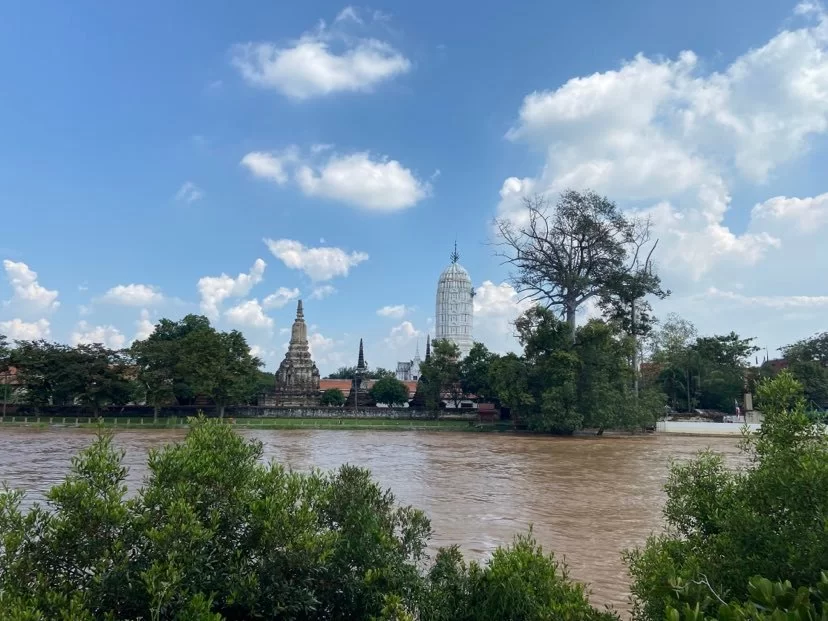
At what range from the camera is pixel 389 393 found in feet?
213

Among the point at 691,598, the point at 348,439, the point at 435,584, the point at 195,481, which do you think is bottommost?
the point at 348,439

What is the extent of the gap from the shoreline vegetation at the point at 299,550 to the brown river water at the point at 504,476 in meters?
1.38

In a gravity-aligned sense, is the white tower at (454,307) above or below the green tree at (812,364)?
above

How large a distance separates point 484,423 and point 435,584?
4357 cm

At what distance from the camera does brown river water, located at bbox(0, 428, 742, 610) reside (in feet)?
36.9

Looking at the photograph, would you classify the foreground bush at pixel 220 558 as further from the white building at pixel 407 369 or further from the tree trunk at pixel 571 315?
the white building at pixel 407 369

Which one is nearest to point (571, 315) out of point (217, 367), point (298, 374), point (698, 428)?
point (698, 428)

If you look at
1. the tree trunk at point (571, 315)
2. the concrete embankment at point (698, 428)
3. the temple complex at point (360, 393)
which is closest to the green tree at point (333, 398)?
the temple complex at point (360, 393)

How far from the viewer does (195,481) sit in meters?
4.49

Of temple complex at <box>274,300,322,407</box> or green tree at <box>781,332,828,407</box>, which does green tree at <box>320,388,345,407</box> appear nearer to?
temple complex at <box>274,300,322,407</box>

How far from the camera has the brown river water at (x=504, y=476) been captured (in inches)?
443

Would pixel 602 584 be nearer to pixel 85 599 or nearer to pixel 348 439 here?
pixel 85 599

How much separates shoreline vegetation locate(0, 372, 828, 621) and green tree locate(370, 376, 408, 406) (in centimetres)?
6029

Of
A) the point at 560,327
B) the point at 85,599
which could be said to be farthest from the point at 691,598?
the point at 560,327
